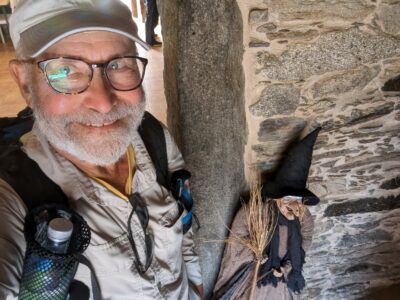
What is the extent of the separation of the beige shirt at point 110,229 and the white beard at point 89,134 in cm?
4

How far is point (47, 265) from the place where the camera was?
775 millimetres

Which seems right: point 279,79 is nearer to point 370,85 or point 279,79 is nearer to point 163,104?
point 370,85

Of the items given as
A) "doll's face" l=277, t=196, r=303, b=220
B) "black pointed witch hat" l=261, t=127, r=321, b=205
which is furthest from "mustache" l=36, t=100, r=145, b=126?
"doll's face" l=277, t=196, r=303, b=220

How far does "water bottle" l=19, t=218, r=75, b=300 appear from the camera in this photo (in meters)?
0.77

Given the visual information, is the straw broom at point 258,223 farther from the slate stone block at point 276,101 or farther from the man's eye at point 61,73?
the man's eye at point 61,73

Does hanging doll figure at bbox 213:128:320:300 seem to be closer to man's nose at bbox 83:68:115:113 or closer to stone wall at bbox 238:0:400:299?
stone wall at bbox 238:0:400:299

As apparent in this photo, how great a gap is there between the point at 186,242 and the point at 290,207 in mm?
695

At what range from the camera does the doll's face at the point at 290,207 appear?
1874mm

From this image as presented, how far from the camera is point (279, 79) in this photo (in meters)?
1.72

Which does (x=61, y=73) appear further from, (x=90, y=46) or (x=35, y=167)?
(x=35, y=167)

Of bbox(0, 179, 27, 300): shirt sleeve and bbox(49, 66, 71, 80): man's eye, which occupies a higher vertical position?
bbox(49, 66, 71, 80): man's eye

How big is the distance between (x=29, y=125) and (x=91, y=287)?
486 millimetres

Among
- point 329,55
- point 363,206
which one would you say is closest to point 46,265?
point 329,55

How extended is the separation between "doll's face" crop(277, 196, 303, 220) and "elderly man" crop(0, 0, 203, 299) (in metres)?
0.95
